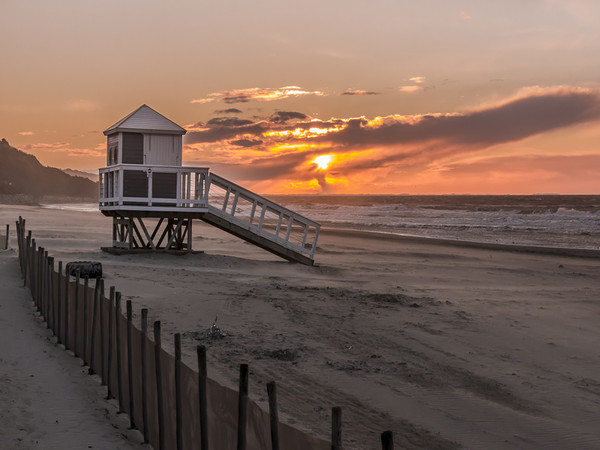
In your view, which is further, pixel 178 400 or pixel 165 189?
pixel 165 189

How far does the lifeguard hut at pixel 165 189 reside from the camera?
22.5 meters

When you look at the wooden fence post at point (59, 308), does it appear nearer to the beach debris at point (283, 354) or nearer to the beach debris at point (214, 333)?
the beach debris at point (214, 333)

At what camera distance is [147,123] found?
76.1ft

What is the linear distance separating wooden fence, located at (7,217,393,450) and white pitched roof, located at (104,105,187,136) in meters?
11.7

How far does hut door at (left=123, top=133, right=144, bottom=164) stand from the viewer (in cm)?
2317

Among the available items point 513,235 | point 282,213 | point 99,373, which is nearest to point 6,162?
point 513,235

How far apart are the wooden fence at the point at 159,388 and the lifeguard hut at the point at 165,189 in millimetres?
10645

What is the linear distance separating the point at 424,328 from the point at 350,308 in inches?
85.7

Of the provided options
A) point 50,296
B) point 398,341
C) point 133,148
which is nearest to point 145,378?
point 50,296

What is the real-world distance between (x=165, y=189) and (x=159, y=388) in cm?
1696

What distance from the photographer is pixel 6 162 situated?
18988 centimetres

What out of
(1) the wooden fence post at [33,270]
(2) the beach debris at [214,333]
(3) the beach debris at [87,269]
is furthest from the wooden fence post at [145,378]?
(3) the beach debris at [87,269]

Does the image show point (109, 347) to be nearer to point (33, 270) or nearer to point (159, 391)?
point (159, 391)

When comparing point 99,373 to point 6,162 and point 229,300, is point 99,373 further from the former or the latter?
point 6,162
